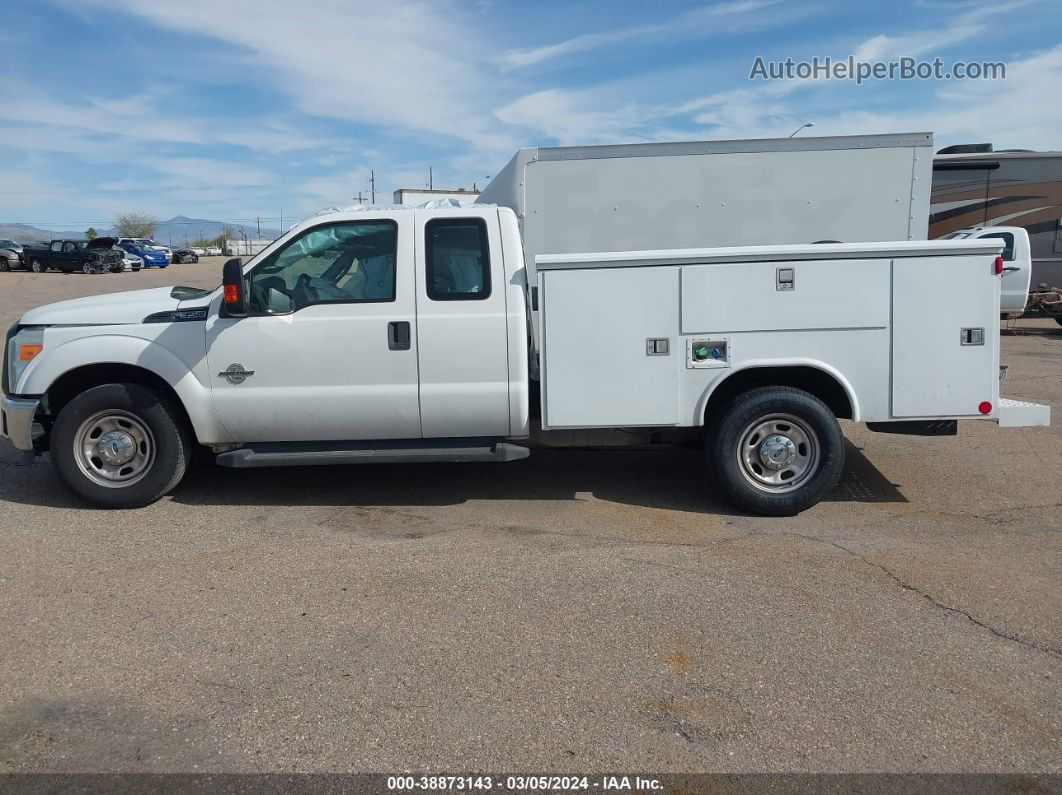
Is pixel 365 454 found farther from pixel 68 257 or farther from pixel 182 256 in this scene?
pixel 182 256

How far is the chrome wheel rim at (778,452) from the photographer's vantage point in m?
5.94

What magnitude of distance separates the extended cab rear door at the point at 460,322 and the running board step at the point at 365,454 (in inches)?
5.5

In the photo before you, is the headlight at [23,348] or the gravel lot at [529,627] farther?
the headlight at [23,348]

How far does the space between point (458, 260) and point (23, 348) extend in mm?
3026

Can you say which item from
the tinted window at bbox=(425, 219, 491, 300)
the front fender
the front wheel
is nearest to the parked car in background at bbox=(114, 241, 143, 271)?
the front fender

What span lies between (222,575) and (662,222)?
4.53m

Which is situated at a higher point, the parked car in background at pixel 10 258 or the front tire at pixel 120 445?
the parked car in background at pixel 10 258

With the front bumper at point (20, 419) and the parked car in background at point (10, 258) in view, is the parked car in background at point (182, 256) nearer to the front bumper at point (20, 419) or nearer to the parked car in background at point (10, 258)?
the parked car in background at point (10, 258)

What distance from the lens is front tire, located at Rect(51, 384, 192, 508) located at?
6.06 m

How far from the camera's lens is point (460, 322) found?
5.91 metres

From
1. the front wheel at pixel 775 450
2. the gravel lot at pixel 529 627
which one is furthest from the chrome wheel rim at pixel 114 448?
the front wheel at pixel 775 450

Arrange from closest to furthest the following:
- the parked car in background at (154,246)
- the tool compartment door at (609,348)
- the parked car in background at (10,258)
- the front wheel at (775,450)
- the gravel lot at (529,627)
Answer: the gravel lot at (529,627), the tool compartment door at (609,348), the front wheel at (775,450), the parked car in background at (10,258), the parked car in background at (154,246)

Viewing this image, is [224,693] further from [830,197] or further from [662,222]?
[830,197]

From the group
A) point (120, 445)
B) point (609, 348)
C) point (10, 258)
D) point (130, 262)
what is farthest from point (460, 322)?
point (130, 262)
